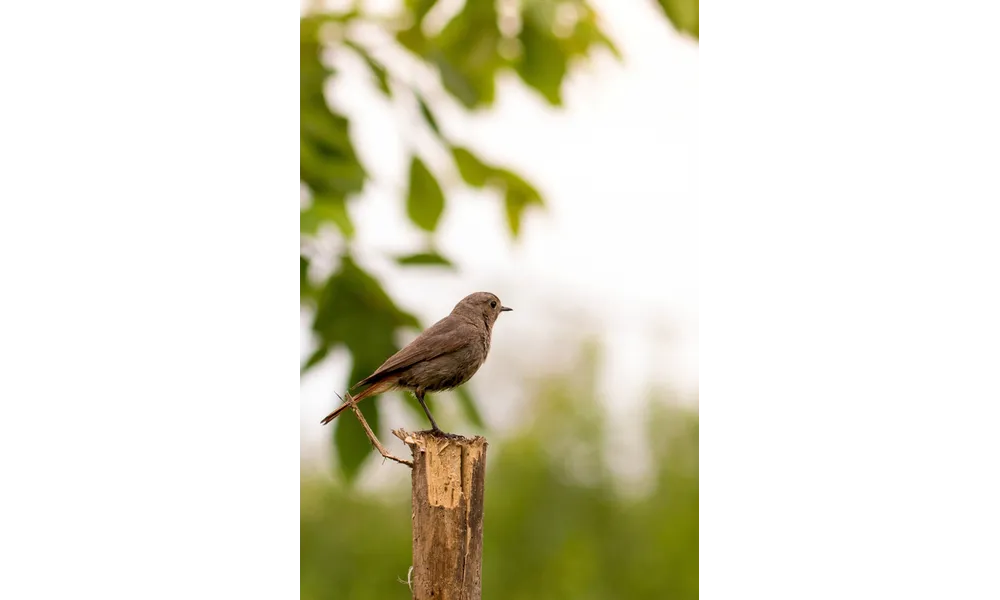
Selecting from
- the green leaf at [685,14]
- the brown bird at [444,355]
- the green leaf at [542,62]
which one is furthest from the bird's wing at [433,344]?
the green leaf at [685,14]

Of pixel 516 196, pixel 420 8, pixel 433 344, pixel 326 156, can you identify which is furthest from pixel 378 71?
pixel 433 344

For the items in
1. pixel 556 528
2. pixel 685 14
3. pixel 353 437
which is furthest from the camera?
pixel 556 528

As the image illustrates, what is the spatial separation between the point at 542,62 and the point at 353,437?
248cm

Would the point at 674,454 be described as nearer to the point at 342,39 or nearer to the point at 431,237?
the point at 431,237

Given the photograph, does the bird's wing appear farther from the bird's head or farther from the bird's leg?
the bird's leg

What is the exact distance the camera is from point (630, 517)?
12391 mm

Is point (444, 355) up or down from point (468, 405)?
up

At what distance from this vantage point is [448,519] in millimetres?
3814

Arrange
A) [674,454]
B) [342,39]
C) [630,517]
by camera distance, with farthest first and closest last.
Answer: [630,517] < [674,454] < [342,39]

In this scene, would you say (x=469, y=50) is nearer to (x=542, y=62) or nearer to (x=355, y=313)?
(x=542, y=62)

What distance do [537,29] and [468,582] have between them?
321 cm

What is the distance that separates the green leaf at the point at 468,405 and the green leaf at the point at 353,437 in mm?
470

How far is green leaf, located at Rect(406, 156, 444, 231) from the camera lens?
5.27 m
